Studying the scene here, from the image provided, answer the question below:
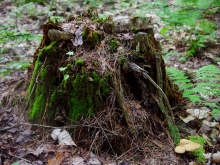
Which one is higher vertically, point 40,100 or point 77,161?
point 40,100

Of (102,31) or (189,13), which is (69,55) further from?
(189,13)

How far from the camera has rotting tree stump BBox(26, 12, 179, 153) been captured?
2549 mm

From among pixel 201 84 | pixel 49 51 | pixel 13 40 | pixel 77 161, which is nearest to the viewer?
pixel 77 161

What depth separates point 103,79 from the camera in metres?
2.53

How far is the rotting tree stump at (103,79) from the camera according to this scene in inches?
100

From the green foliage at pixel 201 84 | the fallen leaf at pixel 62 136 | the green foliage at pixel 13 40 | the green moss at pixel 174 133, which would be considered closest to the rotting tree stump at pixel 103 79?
the green moss at pixel 174 133

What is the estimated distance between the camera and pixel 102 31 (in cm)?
289

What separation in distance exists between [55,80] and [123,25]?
3.61ft

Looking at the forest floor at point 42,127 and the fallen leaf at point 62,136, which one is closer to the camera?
the forest floor at point 42,127

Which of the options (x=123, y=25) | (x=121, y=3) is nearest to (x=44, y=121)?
(x=123, y=25)

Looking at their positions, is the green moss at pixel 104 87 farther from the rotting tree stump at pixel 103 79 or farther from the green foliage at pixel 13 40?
the green foliage at pixel 13 40

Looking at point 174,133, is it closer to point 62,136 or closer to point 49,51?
point 62,136

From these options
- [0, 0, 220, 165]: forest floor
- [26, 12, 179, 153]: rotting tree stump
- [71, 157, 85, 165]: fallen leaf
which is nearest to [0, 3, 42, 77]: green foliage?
[0, 0, 220, 165]: forest floor

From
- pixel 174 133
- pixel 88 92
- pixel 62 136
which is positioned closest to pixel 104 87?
pixel 88 92
